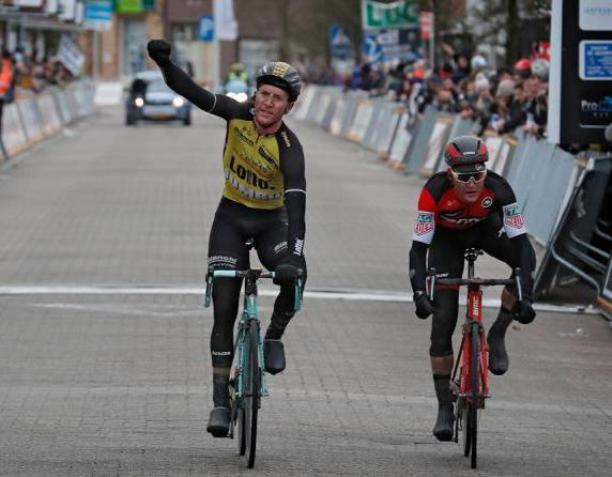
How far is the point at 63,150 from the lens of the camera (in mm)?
40906

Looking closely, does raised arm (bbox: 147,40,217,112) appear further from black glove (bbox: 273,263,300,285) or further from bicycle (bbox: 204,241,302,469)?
black glove (bbox: 273,263,300,285)

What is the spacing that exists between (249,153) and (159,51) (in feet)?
2.16

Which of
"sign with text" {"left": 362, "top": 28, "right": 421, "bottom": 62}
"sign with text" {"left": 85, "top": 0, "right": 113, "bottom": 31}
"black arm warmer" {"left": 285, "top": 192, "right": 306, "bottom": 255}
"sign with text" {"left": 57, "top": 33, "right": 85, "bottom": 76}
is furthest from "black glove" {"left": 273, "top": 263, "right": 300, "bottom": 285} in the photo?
"sign with text" {"left": 85, "top": 0, "right": 113, "bottom": 31}

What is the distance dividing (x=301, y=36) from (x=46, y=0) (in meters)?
35.3

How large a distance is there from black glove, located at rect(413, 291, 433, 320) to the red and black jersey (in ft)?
1.10

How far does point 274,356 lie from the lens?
365 inches

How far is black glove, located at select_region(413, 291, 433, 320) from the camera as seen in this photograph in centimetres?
912

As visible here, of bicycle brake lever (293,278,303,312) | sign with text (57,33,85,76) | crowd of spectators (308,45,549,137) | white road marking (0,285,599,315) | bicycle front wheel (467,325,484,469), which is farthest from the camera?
sign with text (57,33,85,76)

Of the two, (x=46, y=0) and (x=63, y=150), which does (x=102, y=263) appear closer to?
(x=63, y=150)

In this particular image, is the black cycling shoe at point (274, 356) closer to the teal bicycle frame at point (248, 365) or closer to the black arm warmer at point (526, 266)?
the teal bicycle frame at point (248, 365)

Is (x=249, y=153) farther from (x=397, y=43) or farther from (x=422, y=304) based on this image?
(x=397, y=43)

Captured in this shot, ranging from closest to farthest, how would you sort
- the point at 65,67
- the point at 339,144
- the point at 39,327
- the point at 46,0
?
1. the point at 39,327
2. the point at 339,144
3. the point at 46,0
4. the point at 65,67

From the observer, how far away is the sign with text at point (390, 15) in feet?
160

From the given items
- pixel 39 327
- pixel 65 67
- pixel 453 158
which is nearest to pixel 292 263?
pixel 453 158
